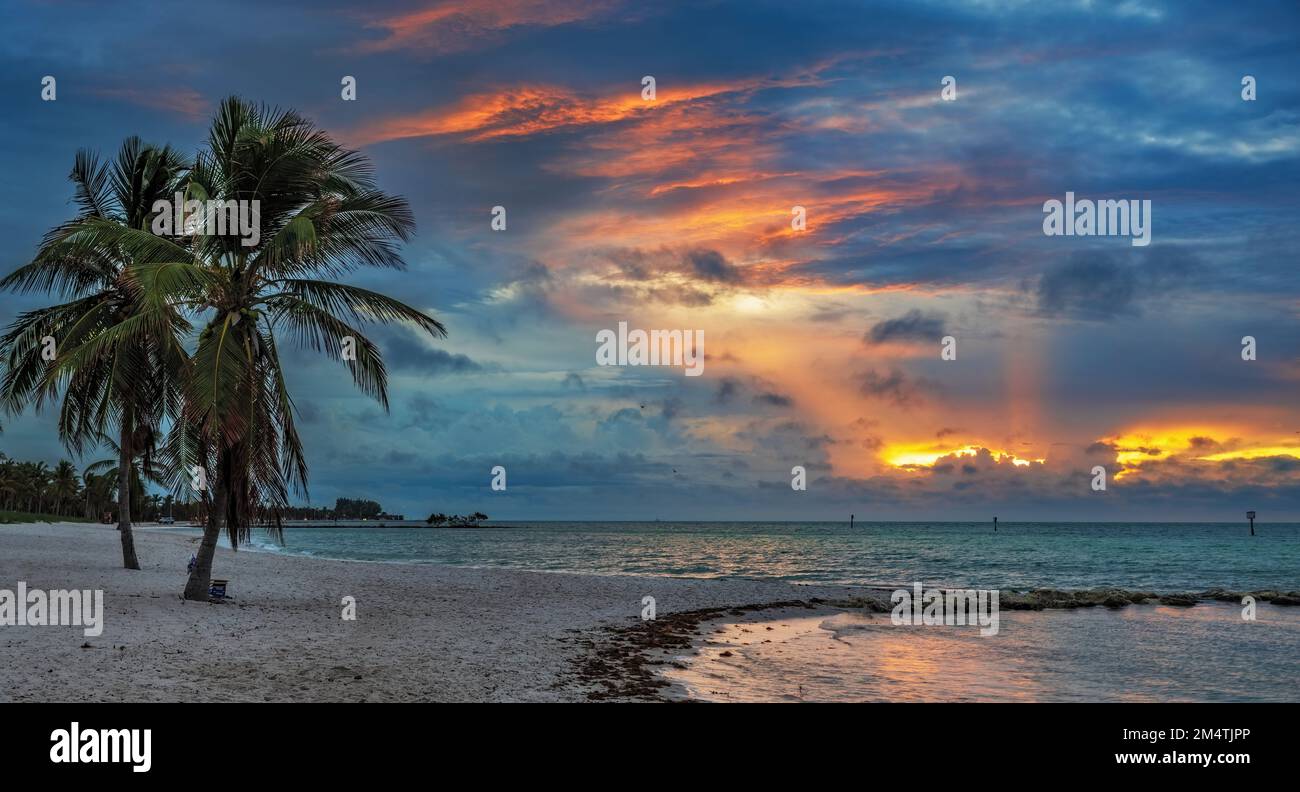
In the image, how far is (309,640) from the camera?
15062 mm

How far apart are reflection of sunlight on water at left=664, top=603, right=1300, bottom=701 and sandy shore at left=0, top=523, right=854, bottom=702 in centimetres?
296

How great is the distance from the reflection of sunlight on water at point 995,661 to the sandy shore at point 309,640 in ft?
9.70

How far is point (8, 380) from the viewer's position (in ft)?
72.6

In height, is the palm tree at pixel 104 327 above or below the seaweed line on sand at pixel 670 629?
above

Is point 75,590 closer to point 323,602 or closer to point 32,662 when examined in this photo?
point 323,602

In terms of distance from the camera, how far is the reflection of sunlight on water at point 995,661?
14805 mm

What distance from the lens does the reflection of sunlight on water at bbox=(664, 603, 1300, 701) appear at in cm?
1480

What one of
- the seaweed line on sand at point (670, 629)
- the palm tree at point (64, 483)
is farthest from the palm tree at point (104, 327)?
the palm tree at point (64, 483)

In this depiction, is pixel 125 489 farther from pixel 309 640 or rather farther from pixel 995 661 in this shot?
pixel 995 661

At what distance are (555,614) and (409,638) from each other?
6522 millimetres

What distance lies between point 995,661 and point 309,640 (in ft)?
47.9

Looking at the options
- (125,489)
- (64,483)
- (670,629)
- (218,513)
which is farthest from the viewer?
(64,483)

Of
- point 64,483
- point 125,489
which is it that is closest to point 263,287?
point 125,489

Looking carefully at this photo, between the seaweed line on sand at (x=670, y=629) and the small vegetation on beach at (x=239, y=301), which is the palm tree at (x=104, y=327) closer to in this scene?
the small vegetation on beach at (x=239, y=301)
